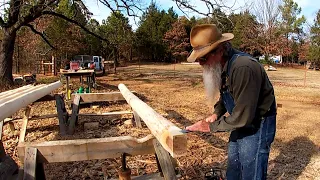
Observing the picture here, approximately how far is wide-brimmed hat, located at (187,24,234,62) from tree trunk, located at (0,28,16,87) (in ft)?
35.8

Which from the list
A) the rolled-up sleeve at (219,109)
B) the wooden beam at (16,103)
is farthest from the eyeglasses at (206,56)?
the wooden beam at (16,103)

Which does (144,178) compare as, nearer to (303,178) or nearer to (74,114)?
(303,178)

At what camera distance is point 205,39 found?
2279 millimetres

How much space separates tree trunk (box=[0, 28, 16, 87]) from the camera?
11.5m

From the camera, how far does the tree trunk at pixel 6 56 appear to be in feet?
37.7

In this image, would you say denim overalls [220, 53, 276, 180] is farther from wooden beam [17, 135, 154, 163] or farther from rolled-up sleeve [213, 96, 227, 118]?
wooden beam [17, 135, 154, 163]

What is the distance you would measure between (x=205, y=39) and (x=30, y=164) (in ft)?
5.28

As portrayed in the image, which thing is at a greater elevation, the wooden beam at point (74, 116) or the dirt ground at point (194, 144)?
the wooden beam at point (74, 116)

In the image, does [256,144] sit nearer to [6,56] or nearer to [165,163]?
[165,163]

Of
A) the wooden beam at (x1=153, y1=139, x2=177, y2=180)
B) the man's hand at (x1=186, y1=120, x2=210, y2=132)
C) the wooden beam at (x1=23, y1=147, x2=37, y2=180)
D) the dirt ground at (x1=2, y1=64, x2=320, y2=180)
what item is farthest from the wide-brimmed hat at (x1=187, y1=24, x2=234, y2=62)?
the dirt ground at (x1=2, y1=64, x2=320, y2=180)

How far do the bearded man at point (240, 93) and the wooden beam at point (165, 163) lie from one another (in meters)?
0.43

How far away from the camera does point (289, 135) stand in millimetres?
5508

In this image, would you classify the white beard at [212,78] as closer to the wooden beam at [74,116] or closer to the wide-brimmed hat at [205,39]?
the wide-brimmed hat at [205,39]

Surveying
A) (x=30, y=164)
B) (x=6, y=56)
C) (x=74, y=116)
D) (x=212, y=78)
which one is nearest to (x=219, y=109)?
(x=212, y=78)
